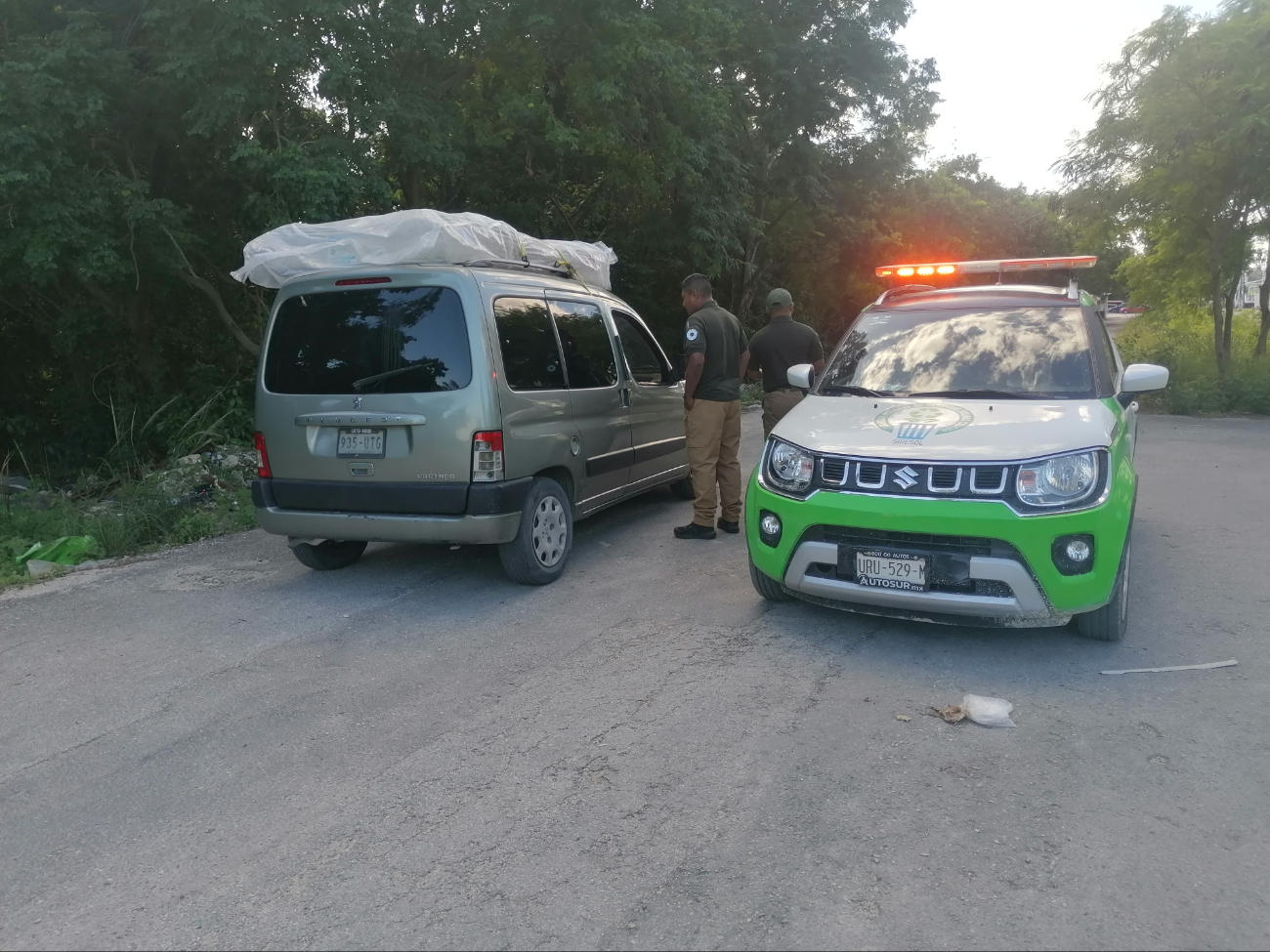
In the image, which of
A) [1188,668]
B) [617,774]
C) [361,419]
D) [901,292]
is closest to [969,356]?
[901,292]

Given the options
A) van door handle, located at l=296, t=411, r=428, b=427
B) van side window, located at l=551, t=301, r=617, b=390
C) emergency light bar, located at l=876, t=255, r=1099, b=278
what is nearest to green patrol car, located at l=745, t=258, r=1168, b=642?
emergency light bar, located at l=876, t=255, r=1099, b=278

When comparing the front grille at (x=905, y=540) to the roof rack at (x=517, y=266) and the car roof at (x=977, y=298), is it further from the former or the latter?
the roof rack at (x=517, y=266)

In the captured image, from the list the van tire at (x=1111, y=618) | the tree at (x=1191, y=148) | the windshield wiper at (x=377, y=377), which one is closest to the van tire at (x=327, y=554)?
the windshield wiper at (x=377, y=377)

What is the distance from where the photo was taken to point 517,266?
651 centimetres

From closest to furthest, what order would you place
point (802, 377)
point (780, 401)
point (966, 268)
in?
point (802, 377) < point (966, 268) < point (780, 401)

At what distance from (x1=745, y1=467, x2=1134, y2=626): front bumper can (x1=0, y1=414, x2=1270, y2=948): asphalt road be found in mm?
304

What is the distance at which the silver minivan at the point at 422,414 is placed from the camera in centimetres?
→ 561

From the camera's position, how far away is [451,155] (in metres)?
12.5

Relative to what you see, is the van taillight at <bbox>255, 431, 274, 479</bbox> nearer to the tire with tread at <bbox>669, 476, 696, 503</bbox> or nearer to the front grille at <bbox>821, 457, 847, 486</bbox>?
the front grille at <bbox>821, 457, 847, 486</bbox>

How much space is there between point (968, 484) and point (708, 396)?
2.99m

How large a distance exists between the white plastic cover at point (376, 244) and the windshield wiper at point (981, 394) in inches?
112

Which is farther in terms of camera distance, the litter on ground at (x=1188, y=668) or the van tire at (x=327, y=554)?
the van tire at (x=327, y=554)

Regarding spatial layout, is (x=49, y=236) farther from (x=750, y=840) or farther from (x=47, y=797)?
(x=750, y=840)

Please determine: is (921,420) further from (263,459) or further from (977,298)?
(263,459)
